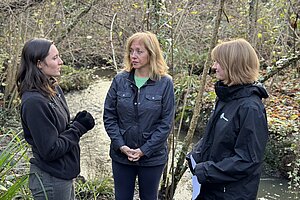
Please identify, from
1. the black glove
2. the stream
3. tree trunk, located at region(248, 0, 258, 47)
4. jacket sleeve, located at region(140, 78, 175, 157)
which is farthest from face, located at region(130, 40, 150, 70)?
tree trunk, located at region(248, 0, 258, 47)

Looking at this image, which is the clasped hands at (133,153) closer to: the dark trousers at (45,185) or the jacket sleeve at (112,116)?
the jacket sleeve at (112,116)

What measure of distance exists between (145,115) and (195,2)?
1736mm

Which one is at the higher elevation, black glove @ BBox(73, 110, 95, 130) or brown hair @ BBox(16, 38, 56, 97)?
brown hair @ BBox(16, 38, 56, 97)

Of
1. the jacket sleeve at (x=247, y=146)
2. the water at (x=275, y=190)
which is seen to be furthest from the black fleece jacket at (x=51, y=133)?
the water at (x=275, y=190)

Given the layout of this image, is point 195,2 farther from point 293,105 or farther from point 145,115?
point 293,105

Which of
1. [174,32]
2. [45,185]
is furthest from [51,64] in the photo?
[174,32]

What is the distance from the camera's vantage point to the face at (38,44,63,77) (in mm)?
2479

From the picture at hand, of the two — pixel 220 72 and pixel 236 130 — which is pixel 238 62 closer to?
pixel 220 72

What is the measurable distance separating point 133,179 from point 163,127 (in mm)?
479

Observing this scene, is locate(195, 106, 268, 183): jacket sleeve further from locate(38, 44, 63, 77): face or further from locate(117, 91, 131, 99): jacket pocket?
locate(38, 44, 63, 77): face

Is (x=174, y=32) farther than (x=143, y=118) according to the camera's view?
Yes

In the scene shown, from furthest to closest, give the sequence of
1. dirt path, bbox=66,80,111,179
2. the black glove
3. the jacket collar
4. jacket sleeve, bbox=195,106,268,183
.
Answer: dirt path, bbox=66,80,111,179 → the jacket collar → the black glove → jacket sleeve, bbox=195,106,268,183

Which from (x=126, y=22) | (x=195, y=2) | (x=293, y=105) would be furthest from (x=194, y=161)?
(x=293, y=105)

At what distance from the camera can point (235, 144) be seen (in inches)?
92.4
